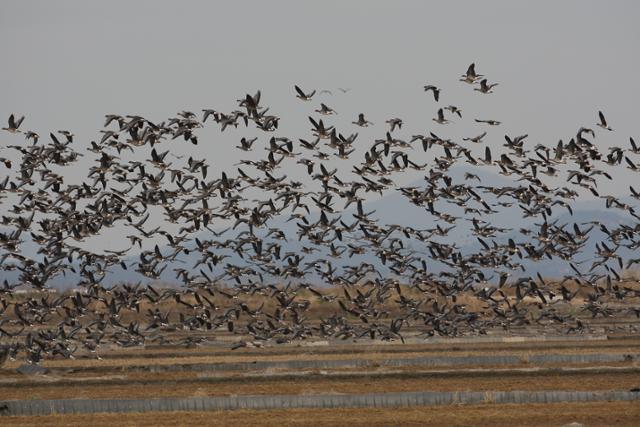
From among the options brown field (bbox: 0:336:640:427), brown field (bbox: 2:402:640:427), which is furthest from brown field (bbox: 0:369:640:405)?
brown field (bbox: 2:402:640:427)

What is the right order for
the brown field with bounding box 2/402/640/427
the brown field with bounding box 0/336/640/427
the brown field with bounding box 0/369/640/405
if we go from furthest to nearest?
1. the brown field with bounding box 0/369/640/405
2. the brown field with bounding box 0/336/640/427
3. the brown field with bounding box 2/402/640/427

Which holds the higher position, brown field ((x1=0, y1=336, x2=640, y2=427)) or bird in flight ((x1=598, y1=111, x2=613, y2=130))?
bird in flight ((x1=598, y1=111, x2=613, y2=130))

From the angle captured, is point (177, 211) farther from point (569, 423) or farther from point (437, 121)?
point (569, 423)

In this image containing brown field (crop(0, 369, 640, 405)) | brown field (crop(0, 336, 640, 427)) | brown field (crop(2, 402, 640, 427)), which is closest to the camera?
brown field (crop(2, 402, 640, 427))

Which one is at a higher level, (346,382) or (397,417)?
(346,382)

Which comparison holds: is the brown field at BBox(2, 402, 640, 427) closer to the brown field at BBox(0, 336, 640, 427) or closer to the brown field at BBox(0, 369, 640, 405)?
the brown field at BBox(0, 336, 640, 427)

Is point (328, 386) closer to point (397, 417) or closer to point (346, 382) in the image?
point (346, 382)

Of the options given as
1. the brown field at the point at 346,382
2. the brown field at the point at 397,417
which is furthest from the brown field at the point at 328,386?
the brown field at the point at 397,417

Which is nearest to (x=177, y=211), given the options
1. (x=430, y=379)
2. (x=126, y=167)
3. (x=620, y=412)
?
(x=126, y=167)

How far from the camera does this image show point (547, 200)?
45656mm

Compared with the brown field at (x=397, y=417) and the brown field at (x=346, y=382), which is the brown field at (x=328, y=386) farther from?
the brown field at (x=397, y=417)

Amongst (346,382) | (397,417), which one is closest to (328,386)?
(346,382)

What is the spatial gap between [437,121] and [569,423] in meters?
16.9

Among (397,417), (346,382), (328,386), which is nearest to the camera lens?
(397,417)
